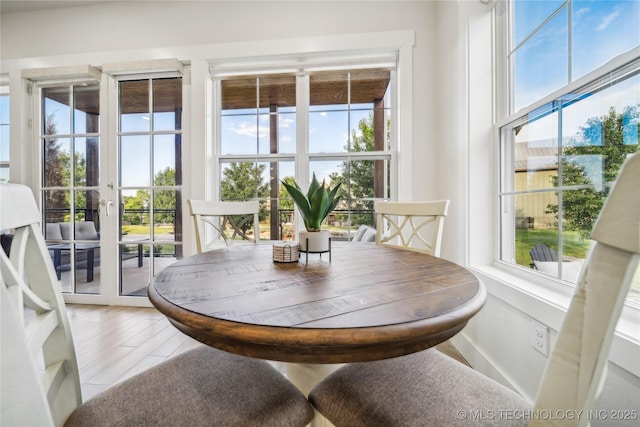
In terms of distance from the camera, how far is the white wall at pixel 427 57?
1534mm

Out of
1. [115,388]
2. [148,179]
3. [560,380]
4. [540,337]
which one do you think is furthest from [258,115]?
[560,380]

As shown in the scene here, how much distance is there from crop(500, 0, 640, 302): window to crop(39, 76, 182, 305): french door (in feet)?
9.21

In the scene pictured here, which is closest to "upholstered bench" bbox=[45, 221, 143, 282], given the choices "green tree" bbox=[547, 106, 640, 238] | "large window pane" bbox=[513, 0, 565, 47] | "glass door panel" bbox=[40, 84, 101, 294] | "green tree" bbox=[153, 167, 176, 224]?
"glass door panel" bbox=[40, 84, 101, 294]

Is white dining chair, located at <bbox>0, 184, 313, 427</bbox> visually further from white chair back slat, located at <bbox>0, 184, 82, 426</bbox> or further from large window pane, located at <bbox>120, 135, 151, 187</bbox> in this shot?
large window pane, located at <bbox>120, 135, 151, 187</bbox>

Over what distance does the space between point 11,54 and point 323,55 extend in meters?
3.28

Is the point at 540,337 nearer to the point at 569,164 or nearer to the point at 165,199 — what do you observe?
the point at 569,164

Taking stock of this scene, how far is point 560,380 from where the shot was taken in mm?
442

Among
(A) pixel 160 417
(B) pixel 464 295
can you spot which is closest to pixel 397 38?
(B) pixel 464 295

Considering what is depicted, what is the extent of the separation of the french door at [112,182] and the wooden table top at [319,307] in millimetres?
2170

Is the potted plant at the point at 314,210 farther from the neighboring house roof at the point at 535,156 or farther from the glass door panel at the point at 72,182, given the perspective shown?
the glass door panel at the point at 72,182

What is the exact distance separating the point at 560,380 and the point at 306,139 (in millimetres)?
2457

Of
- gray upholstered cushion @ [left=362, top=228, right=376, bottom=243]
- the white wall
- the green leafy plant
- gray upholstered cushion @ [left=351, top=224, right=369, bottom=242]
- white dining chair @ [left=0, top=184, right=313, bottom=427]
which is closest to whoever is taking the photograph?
white dining chair @ [left=0, top=184, right=313, bottom=427]

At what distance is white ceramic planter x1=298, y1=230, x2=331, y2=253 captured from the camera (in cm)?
116

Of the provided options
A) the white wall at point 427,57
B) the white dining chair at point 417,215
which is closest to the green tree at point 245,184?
the white wall at point 427,57
